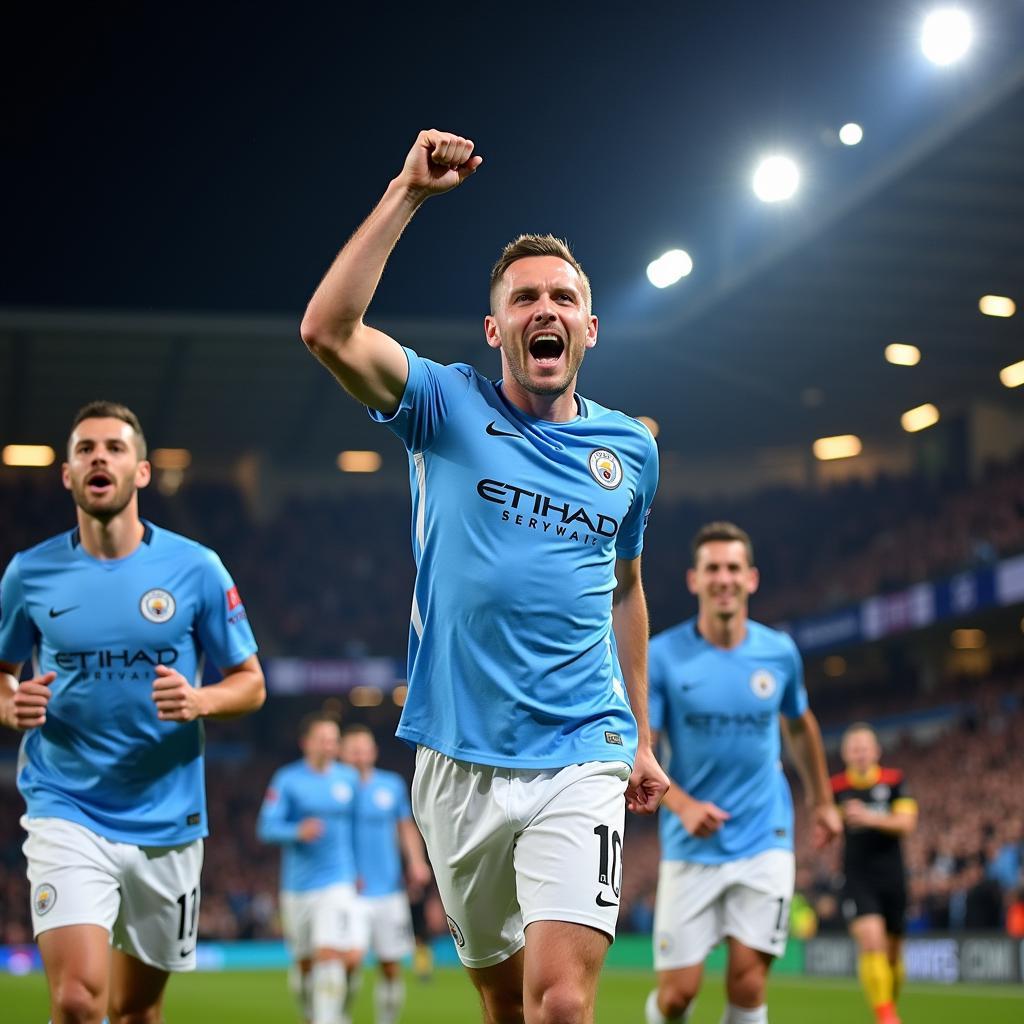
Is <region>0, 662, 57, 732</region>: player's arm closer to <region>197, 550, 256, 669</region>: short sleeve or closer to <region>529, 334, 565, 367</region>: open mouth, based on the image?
<region>197, 550, 256, 669</region>: short sleeve

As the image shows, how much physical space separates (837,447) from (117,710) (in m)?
38.3

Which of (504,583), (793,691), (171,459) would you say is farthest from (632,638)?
(171,459)

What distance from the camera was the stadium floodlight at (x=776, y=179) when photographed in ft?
84.3

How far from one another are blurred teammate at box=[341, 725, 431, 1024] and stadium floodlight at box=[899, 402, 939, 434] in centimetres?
2651

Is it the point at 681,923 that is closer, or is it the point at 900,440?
the point at 681,923

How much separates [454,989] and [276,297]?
17293 millimetres

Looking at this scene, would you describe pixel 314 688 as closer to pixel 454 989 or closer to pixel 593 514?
pixel 454 989

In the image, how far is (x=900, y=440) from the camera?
4116 cm

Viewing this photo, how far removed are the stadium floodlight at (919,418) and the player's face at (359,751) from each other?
2661 cm

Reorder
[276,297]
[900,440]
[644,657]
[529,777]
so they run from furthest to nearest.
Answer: [900,440] → [276,297] → [644,657] → [529,777]

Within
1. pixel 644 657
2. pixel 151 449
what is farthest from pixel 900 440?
pixel 644 657

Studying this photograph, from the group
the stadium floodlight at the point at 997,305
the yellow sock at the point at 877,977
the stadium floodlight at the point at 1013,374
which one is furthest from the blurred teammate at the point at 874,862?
the stadium floodlight at the point at 1013,374

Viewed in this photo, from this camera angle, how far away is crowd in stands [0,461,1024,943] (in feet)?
87.2

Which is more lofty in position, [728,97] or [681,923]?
[728,97]
